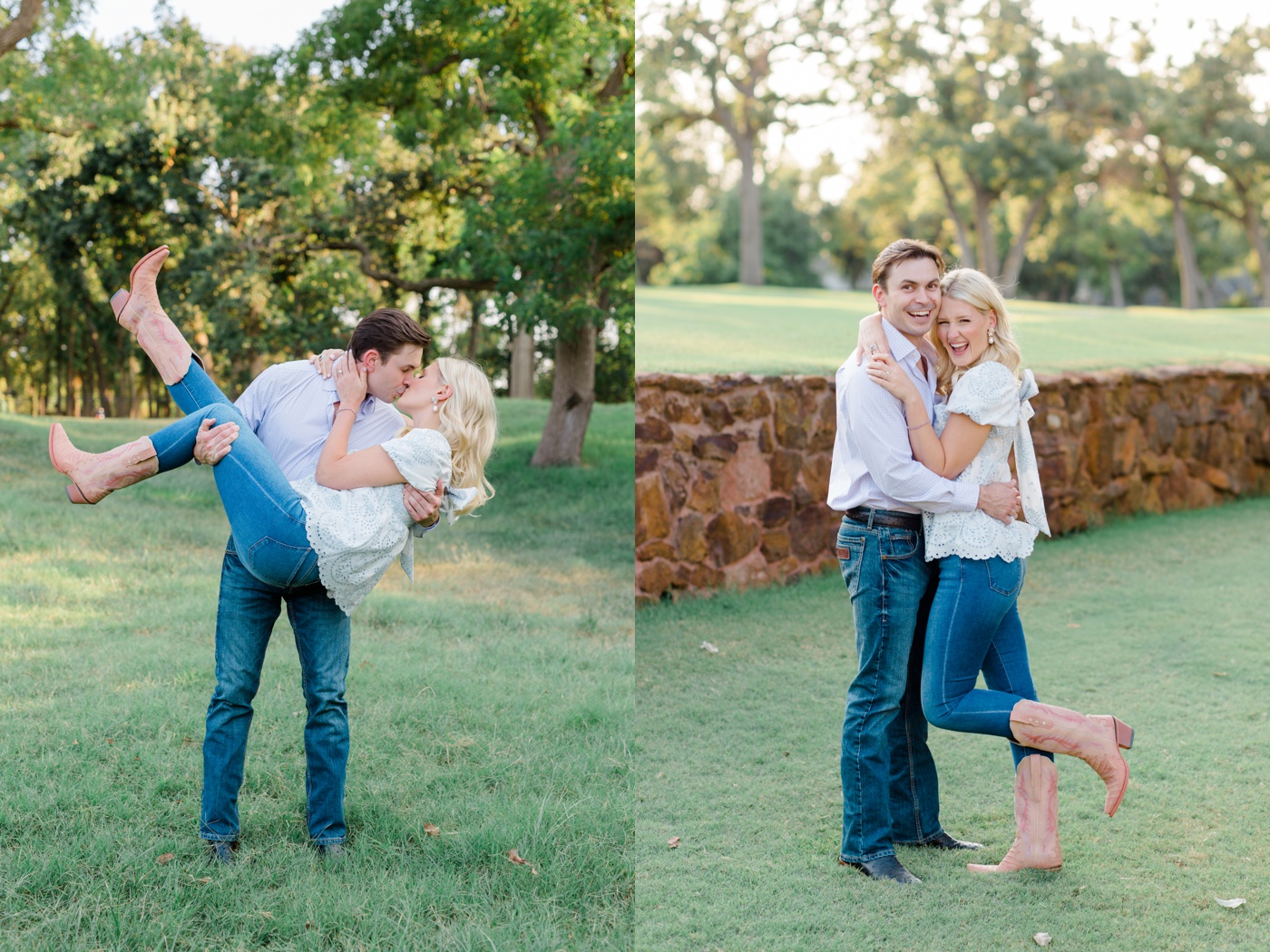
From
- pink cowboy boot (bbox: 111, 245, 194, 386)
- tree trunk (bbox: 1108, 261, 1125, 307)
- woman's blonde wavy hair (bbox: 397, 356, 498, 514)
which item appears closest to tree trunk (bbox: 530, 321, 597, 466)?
woman's blonde wavy hair (bbox: 397, 356, 498, 514)

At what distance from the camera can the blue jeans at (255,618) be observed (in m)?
2.78

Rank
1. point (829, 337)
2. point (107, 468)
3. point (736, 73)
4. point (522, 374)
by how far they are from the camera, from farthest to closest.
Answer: point (736, 73) → point (522, 374) → point (829, 337) → point (107, 468)

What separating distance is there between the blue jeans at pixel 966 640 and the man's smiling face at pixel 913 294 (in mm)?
644

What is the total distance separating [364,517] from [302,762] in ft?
4.59

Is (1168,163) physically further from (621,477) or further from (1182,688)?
(1182,688)

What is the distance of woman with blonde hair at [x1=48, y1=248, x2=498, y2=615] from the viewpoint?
2.78m

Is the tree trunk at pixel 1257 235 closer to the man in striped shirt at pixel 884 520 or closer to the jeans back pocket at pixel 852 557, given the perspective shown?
the man in striped shirt at pixel 884 520

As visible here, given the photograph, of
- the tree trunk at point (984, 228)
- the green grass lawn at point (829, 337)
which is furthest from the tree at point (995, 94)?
the green grass lawn at point (829, 337)

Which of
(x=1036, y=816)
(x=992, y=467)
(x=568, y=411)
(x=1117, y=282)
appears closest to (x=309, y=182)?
(x=568, y=411)

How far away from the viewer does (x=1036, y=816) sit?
9.82 ft

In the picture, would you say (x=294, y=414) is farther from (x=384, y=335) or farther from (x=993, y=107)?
(x=993, y=107)

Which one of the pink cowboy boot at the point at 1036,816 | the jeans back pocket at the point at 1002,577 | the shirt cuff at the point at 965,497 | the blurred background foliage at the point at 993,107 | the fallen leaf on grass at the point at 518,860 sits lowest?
the fallen leaf on grass at the point at 518,860

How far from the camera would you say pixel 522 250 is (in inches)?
407

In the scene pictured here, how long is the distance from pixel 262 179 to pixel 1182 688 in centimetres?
927
